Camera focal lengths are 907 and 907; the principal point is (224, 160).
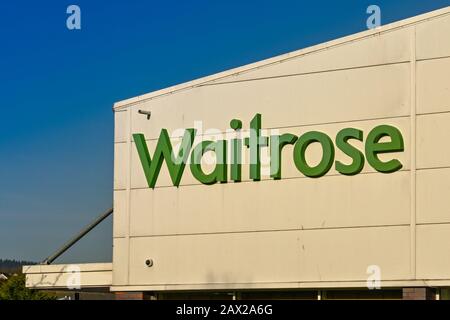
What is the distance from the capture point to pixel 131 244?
32.1 meters

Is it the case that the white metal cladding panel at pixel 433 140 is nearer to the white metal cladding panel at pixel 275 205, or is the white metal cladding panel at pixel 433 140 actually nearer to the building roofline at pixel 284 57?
the white metal cladding panel at pixel 275 205

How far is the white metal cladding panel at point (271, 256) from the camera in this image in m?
27.6

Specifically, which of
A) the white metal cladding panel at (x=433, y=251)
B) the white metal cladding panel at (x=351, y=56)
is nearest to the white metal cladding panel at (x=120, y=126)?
the white metal cladding panel at (x=351, y=56)

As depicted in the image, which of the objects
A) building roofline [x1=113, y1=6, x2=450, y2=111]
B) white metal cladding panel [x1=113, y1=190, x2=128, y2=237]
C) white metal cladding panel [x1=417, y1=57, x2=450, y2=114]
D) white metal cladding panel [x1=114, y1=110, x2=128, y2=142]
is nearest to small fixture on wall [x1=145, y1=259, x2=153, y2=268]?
white metal cladding panel [x1=113, y1=190, x2=128, y2=237]

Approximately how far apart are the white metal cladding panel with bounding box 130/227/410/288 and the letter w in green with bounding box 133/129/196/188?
2173mm

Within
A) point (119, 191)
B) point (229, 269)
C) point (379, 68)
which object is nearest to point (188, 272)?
point (229, 269)

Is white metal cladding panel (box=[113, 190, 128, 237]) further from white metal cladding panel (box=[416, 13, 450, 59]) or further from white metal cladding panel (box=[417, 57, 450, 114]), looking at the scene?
white metal cladding panel (box=[416, 13, 450, 59])

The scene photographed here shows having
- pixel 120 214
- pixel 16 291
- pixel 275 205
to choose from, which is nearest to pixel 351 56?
pixel 275 205

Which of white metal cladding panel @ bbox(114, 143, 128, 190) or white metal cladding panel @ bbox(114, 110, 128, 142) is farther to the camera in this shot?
white metal cladding panel @ bbox(114, 110, 128, 142)

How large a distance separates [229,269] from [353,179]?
5.25 m

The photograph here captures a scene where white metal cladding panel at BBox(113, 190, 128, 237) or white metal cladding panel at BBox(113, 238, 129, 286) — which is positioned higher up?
white metal cladding panel at BBox(113, 190, 128, 237)

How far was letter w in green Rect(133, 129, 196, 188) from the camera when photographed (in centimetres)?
3133

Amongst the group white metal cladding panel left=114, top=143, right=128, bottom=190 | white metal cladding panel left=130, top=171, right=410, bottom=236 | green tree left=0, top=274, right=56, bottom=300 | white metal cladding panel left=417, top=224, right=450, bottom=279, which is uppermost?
white metal cladding panel left=114, top=143, right=128, bottom=190

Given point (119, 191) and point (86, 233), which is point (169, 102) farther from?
point (86, 233)
